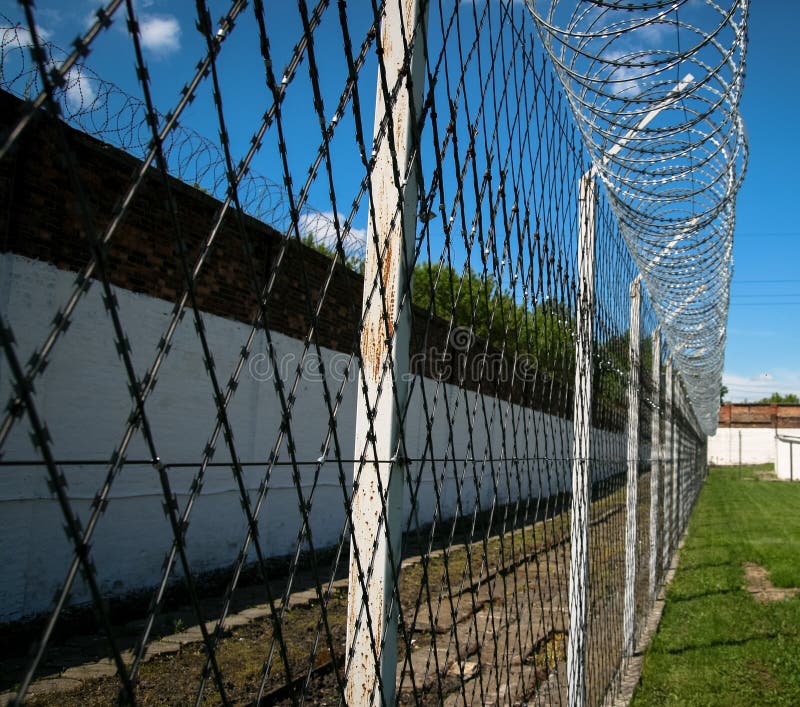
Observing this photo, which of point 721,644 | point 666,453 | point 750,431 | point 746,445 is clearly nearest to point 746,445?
point 746,445

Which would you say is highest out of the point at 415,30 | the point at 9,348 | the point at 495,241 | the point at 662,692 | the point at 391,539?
the point at 415,30

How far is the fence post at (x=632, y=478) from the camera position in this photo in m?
5.05

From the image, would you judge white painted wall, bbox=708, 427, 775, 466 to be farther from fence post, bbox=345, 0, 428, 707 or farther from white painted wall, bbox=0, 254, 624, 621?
fence post, bbox=345, 0, 428, 707

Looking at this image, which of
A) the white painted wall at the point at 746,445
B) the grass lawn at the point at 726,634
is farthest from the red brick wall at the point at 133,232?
the white painted wall at the point at 746,445

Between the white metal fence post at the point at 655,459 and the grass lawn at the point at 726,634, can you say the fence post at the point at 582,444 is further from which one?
the white metal fence post at the point at 655,459

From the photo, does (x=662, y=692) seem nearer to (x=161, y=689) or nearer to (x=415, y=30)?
(x=161, y=689)

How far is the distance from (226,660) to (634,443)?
3.28 m

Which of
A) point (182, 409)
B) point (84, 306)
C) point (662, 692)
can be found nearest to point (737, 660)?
point (662, 692)

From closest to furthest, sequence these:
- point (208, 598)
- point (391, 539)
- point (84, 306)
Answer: point (391, 539) → point (84, 306) → point (208, 598)

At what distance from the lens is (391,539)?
1.50 meters

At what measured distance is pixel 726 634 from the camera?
5848mm

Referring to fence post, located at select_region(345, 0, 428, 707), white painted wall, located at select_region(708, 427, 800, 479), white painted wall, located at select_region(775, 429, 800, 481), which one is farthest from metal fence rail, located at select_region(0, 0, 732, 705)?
white painted wall, located at select_region(708, 427, 800, 479)

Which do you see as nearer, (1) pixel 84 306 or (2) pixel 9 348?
(2) pixel 9 348

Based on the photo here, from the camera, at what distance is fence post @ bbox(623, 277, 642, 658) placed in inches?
199
